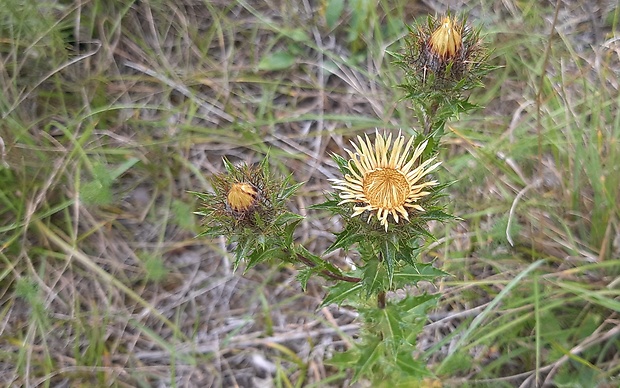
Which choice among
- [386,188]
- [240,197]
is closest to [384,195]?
[386,188]

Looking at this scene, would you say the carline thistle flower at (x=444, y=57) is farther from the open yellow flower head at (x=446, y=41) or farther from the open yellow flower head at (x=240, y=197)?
the open yellow flower head at (x=240, y=197)

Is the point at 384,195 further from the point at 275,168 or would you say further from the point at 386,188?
the point at 275,168

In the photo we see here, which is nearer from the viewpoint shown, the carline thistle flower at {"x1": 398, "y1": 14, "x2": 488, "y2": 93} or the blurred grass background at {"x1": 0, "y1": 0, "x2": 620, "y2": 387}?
the carline thistle flower at {"x1": 398, "y1": 14, "x2": 488, "y2": 93}

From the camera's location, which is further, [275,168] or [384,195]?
[275,168]

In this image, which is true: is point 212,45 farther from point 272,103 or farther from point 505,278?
point 505,278

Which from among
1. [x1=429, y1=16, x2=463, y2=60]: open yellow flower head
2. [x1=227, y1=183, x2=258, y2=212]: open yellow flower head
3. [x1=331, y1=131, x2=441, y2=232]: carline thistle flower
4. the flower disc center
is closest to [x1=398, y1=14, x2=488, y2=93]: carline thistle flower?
[x1=429, y1=16, x2=463, y2=60]: open yellow flower head

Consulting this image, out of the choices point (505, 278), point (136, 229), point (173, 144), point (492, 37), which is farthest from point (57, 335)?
point (492, 37)

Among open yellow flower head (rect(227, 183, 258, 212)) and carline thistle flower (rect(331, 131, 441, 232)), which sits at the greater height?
carline thistle flower (rect(331, 131, 441, 232))

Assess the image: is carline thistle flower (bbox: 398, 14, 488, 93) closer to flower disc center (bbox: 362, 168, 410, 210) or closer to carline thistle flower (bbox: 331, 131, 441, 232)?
carline thistle flower (bbox: 331, 131, 441, 232)
